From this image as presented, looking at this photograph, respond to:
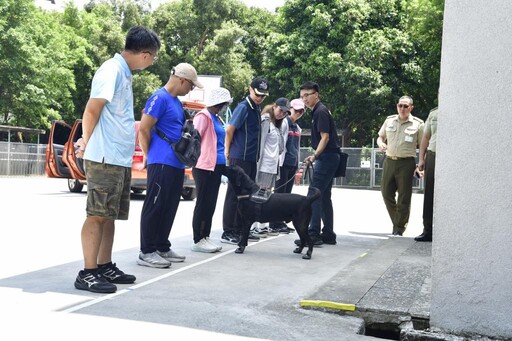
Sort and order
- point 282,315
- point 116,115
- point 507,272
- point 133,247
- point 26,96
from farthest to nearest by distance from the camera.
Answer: point 26,96 < point 133,247 < point 116,115 < point 282,315 < point 507,272

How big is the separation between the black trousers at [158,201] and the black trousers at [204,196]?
2.84ft

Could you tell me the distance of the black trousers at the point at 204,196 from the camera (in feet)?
23.8

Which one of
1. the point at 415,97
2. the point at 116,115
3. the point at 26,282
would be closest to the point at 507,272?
the point at 116,115

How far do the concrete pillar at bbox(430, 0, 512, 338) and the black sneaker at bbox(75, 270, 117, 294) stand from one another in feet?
8.12

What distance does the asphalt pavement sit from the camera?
413 centimetres

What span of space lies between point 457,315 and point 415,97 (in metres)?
31.6

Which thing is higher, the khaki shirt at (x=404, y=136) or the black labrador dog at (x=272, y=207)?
the khaki shirt at (x=404, y=136)

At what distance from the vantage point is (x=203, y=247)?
7387 millimetres

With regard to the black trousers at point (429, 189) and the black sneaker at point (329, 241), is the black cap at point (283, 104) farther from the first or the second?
the black trousers at point (429, 189)

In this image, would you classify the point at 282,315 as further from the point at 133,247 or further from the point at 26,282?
the point at 133,247

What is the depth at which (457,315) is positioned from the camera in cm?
420

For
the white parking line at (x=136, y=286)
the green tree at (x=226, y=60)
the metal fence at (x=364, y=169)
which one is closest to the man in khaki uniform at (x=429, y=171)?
the white parking line at (x=136, y=286)

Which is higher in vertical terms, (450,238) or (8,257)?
(450,238)

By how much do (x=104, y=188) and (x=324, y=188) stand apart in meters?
3.92
